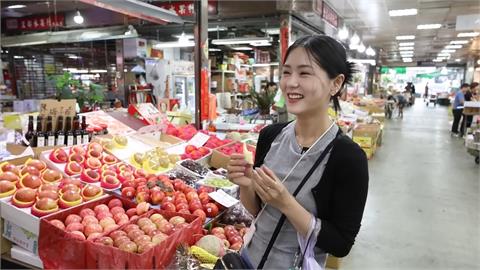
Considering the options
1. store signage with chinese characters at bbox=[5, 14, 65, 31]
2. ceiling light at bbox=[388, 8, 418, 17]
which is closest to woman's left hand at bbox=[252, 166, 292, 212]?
store signage with chinese characters at bbox=[5, 14, 65, 31]

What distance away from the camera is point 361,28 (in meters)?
13.2

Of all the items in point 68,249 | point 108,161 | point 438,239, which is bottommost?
point 438,239

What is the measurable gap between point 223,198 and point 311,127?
1453mm

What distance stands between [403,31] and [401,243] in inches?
493

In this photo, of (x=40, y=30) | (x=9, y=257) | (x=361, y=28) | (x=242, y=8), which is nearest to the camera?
(x=9, y=257)

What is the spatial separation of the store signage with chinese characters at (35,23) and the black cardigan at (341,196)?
32.6ft

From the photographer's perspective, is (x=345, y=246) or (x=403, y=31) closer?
(x=345, y=246)

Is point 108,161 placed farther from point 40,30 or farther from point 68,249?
point 40,30

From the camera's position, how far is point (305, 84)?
1197 millimetres

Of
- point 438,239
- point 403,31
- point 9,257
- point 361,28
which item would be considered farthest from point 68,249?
point 403,31

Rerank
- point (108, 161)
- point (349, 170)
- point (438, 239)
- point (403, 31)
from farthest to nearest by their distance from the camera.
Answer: point (403, 31) → point (438, 239) → point (108, 161) → point (349, 170)

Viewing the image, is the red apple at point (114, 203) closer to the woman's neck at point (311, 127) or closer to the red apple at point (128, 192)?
the red apple at point (128, 192)

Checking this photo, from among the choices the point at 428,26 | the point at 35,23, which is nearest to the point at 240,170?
the point at 35,23

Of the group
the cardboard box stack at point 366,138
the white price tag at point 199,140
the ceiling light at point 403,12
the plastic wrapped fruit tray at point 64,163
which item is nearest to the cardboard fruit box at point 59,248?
the plastic wrapped fruit tray at point 64,163
